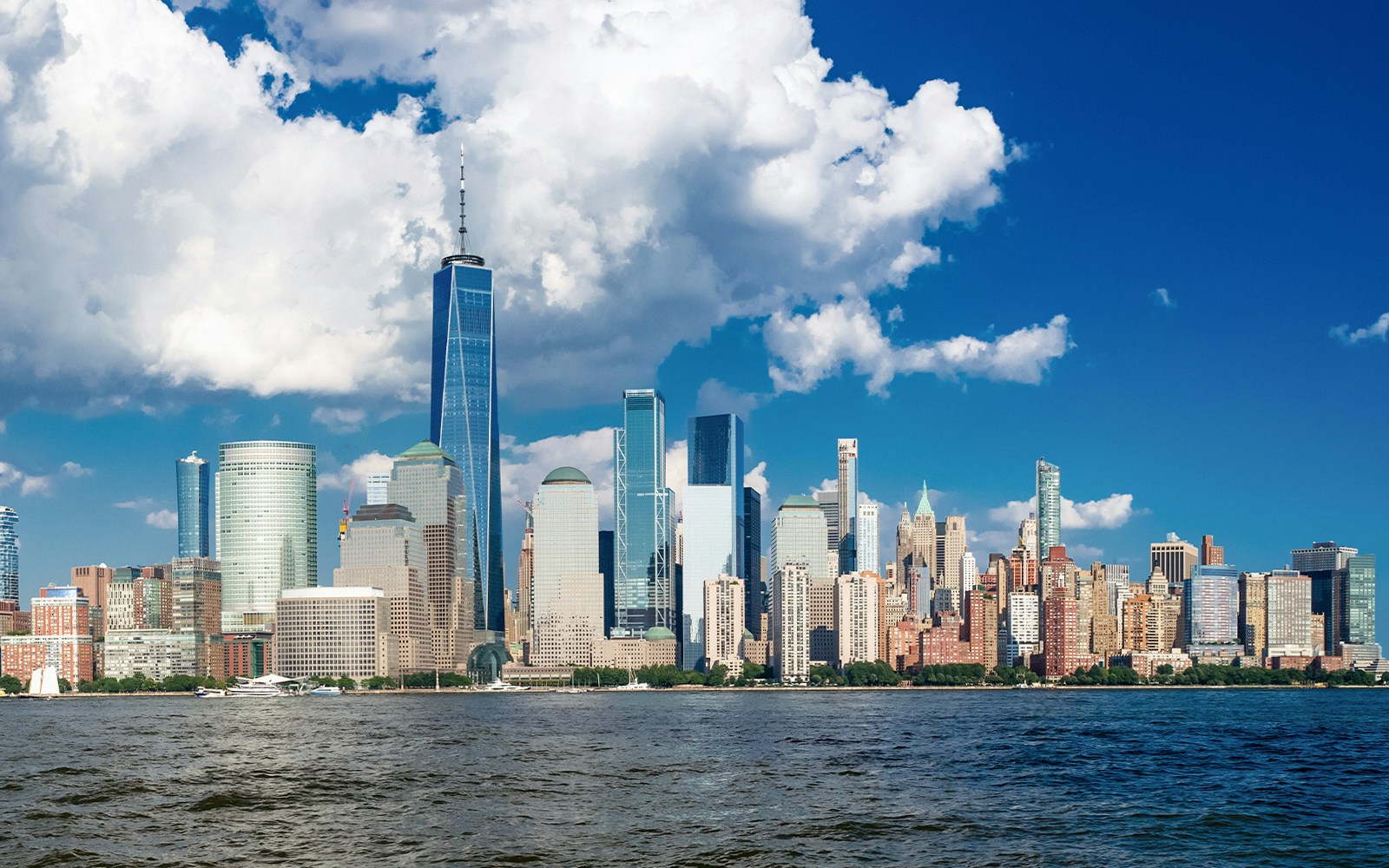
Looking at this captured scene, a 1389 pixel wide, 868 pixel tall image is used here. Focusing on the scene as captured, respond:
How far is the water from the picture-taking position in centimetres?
6431

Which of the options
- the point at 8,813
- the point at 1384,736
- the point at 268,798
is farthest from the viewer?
the point at 1384,736

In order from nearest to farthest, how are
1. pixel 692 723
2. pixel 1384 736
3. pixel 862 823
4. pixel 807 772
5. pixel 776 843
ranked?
pixel 776 843
pixel 862 823
pixel 807 772
pixel 1384 736
pixel 692 723

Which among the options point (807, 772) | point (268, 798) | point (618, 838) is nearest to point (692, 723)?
point (807, 772)

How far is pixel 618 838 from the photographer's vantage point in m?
66.9

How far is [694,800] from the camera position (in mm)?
82438

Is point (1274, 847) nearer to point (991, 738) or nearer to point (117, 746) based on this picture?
point (991, 738)

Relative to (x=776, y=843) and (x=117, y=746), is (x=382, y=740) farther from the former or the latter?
(x=776, y=843)

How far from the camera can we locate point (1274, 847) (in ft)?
224

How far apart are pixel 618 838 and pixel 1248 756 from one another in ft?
245

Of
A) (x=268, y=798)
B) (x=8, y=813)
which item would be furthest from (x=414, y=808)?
(x=8, y=813)

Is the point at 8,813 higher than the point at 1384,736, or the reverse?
the point at 8,813

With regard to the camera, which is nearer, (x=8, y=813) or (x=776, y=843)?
(x=776, y=843)

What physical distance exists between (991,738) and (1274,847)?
78250 mm

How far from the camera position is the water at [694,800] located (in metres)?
64.3
